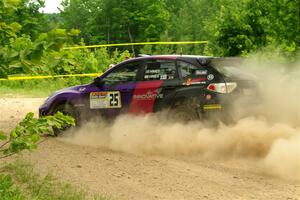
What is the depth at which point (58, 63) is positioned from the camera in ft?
12.1

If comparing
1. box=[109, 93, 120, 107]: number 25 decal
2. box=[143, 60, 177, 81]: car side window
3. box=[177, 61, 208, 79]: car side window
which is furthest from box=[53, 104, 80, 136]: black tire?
box=[177, 61, 208, 79]: car side window

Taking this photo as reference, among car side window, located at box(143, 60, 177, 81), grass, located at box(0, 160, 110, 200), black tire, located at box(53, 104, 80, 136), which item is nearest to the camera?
grass, located at box(0, 160, 110, 200)

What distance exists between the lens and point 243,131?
9.05 metres

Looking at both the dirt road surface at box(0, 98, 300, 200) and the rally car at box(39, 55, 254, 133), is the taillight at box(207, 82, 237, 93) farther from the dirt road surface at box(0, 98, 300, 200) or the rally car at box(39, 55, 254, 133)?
the dirt road surface at box(0, 98, 300, 200)

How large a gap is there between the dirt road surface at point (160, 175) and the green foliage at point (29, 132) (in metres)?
2.26

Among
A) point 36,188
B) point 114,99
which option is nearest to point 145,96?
point 114,99

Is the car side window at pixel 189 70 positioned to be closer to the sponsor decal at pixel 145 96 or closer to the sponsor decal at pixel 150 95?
the sponsor decal at pixel 145 96

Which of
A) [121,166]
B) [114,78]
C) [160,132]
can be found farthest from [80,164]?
[114,78]

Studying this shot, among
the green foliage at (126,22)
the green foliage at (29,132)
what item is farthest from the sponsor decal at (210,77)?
the green foliage at (126,22)

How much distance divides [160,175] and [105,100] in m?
3.47

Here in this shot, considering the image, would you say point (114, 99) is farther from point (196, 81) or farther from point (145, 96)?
point (196, 81)

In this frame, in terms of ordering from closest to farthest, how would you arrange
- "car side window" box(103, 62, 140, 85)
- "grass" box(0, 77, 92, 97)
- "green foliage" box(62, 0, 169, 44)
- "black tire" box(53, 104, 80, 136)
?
"car side window" box(103, 62, 140, 85), "black tire" box(53, 104, 80, 136), "grass" box(0, 77, 92, 97), "green foliage" box(62, 0, 169, 44)

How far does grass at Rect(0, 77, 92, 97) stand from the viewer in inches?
862

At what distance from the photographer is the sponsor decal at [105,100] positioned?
1055 centimetres
